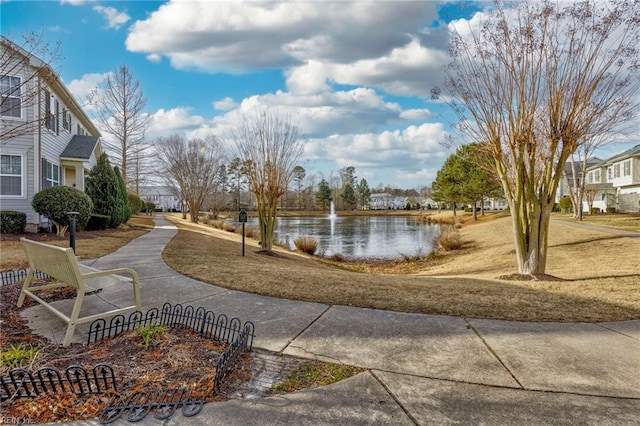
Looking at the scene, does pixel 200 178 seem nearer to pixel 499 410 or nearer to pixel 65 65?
pixel 65 65

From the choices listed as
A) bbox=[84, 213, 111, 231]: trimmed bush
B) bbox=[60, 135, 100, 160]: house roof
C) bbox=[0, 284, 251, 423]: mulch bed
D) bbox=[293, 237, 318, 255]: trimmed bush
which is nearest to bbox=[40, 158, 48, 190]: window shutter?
bbox=[84, 213, 111, 231]: trimmed bush

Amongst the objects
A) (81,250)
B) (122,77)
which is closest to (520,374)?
(81,250)

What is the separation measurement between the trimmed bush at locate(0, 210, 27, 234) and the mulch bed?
1051 centimetres

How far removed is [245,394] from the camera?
8.24 feet

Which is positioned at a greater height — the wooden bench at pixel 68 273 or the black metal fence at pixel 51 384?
the wooden bench at pixel 68 273

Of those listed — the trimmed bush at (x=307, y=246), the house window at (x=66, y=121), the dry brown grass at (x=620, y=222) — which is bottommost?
the trimmed bush at (x=307, y=246)

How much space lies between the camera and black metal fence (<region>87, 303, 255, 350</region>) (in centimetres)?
347

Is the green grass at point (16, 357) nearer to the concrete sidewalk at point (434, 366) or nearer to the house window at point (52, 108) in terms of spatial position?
the concrete sidewalk at point (434, 366)

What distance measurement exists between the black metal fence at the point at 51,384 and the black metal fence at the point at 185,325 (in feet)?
2.70

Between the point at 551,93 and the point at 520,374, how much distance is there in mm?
5819

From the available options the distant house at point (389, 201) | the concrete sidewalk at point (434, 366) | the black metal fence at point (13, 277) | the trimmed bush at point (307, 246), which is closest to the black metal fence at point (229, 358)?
the concrete sidewalk at point (434, 366)

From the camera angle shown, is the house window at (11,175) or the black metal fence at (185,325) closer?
the black metal fence at (185,325)

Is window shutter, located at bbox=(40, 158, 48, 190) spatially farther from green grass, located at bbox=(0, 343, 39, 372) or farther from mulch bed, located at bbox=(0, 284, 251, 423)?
green grass, located at bbox=(0, 343, 39, 372)

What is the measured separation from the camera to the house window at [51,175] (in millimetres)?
14133
